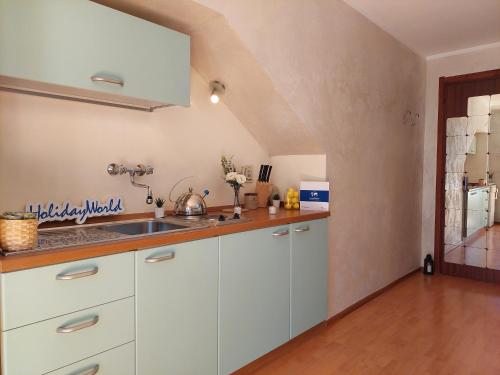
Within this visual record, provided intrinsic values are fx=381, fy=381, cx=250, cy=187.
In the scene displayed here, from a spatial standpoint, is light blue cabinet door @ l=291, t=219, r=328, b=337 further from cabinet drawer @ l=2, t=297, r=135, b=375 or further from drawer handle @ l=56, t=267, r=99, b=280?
drawer handle @ l=56, t=267, r=99, b=280

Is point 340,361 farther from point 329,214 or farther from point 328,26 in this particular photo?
point 328,26

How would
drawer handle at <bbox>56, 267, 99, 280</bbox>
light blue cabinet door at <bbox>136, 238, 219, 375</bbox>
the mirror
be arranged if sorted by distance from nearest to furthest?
drawer handle at <bbox>56, 267, 99, 280</bbox>
light blue cabinet door at <bbox>136, 238, 219, 375</bbox>
the mirror

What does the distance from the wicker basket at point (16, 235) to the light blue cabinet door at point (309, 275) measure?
148cm

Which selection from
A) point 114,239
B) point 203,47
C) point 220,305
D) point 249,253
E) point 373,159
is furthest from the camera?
point 373,159

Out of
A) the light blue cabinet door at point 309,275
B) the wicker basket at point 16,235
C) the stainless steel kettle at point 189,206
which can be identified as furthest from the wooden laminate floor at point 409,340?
the wicker basket at point 16,235

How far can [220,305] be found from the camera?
189cm

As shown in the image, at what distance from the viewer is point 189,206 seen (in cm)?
222

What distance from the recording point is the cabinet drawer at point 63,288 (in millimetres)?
1181

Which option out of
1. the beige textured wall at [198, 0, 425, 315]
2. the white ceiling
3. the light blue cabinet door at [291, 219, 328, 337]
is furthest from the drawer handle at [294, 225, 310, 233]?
the white ceiling

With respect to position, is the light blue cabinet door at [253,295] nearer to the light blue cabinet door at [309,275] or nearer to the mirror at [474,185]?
the light blue cabinet door at [309,275]

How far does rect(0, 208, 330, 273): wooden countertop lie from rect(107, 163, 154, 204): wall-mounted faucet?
1.77 feet

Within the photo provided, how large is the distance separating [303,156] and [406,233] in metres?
1.90

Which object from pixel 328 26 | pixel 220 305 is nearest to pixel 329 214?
pixel 220 305

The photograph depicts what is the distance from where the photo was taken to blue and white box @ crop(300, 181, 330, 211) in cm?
268
